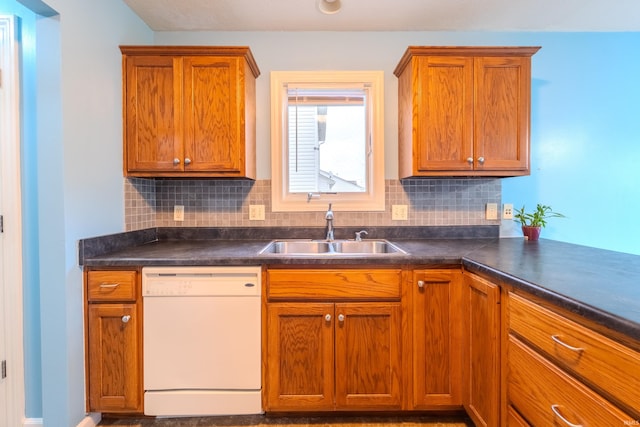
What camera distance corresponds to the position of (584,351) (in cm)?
85

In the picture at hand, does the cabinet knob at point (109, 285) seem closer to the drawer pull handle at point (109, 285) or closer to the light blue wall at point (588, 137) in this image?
the drawer pull handle at point (109, 285)

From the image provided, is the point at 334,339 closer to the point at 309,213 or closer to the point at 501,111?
the point at 309,213

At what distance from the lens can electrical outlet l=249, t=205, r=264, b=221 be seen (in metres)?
2.20

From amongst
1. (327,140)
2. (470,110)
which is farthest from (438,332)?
(327,140)

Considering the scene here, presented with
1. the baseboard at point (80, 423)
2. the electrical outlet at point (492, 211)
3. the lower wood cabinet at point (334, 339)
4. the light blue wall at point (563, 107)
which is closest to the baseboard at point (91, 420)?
the baseboard at point (80, 423)

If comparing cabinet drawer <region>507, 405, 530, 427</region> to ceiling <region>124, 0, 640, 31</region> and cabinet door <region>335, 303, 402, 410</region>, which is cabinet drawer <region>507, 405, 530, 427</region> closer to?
cabinet door <region>335, 303, 402, 410</region>

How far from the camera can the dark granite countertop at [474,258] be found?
88 cm

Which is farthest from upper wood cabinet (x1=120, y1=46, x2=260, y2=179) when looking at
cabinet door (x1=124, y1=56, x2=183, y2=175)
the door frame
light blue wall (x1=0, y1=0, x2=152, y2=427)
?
the door frame

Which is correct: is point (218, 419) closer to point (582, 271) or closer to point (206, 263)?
point (206, 263)

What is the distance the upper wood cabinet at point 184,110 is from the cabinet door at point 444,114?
1.06 metres

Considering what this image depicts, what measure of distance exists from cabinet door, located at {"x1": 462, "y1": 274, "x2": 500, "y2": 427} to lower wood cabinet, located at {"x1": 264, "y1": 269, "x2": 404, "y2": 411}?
12.9 inches

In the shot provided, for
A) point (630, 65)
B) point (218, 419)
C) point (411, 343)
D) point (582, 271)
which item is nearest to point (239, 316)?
point (218, 419)

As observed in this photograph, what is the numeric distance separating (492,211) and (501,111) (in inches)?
27.8

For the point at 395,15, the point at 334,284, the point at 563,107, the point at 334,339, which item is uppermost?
the point at 395,15
